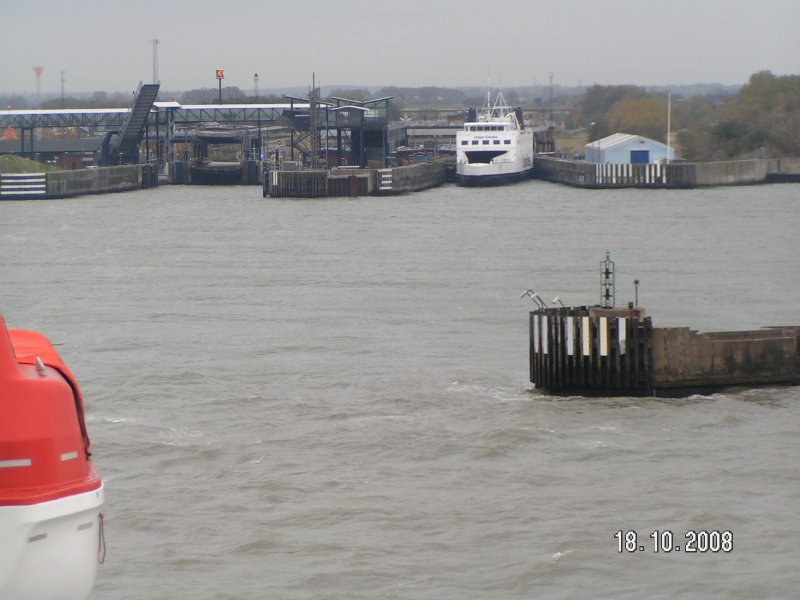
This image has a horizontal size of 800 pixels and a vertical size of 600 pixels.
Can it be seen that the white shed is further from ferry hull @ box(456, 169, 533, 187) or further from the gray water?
the gray water

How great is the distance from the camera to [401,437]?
14727mm

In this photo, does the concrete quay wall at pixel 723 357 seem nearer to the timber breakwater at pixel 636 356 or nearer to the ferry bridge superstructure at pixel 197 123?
the timber breakwater at pixel 636 356

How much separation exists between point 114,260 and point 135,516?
26097 mm

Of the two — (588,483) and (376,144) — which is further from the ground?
(376,144)

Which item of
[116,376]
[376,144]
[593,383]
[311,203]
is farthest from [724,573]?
[376,144]

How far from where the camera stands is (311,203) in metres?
65.0

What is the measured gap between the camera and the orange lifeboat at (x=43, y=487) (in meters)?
3.15

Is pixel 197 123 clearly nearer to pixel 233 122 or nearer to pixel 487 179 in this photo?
pixel 233 122

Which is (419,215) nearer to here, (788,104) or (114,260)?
(114,260)

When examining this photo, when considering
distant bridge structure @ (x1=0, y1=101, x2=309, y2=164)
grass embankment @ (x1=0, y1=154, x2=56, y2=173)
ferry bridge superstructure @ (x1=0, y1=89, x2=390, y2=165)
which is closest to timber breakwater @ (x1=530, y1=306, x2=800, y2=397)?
ferry bridge superstructure @ (x1=0, y1=89, x2=390, y2=165)
